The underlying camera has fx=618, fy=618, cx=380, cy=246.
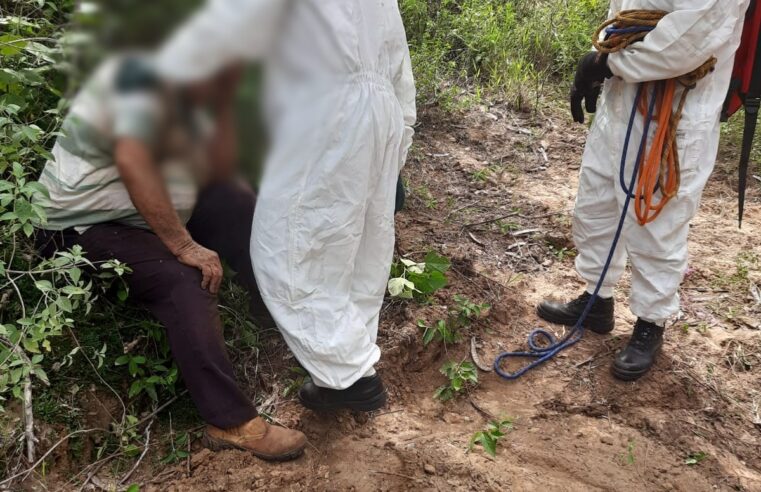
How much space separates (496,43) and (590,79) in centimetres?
290

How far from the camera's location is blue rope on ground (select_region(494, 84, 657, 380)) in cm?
239

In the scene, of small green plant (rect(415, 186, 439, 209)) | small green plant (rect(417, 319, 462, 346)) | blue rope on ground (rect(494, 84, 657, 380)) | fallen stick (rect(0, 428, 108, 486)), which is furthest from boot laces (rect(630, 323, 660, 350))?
fallen stick (rect(0, 428, 108, 486))

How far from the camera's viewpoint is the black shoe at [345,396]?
87.7 inches

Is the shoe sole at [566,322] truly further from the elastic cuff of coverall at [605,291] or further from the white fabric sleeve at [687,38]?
the white fabric sleeve at [687,38]

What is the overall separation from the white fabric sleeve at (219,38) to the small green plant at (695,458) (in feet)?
7.75

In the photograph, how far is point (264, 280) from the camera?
75.1 inches

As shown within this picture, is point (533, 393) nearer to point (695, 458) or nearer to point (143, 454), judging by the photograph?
point (695, 458)

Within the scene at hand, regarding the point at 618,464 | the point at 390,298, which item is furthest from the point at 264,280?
the point at 618,464

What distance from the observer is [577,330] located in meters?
2.93

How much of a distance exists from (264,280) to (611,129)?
156cm

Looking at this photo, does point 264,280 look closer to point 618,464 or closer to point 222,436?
point 222,436

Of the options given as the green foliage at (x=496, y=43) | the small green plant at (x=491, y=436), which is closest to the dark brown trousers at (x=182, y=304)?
the small green plant at (x=491, y=436)

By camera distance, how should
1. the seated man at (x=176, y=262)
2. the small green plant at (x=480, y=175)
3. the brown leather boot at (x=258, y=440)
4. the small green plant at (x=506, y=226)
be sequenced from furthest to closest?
the small green plant at (x=480, y=175) < the small green plant at (x=506, y=226) < the brown leather boot at (x=258, y=440) < the seated man at (x=176, y=262)

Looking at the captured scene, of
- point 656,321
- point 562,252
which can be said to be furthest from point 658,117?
point 562,252
